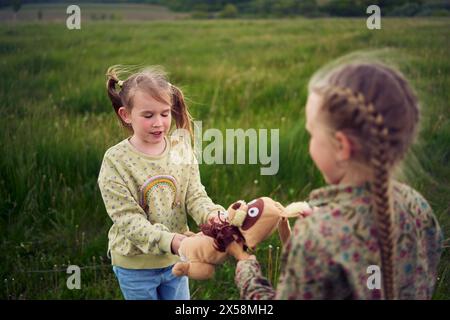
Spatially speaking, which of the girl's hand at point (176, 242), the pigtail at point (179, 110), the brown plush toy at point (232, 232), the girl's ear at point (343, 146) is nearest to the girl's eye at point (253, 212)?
the brown plush toy at point (232, 232)

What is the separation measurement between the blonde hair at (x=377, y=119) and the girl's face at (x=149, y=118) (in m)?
0.77

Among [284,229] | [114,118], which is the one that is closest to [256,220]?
[284,229]

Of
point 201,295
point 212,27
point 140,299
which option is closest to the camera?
point 140,299

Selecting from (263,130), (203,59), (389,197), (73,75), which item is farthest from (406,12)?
(389,197)

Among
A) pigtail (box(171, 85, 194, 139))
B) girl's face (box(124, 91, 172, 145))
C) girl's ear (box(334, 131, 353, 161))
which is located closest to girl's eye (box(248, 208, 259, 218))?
girl's ear (box(334, 131, 353, 161))

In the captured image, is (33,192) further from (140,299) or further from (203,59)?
(203,59)

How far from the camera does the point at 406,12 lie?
6.19 meters

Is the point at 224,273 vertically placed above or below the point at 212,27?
below

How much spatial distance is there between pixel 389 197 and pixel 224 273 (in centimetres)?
159

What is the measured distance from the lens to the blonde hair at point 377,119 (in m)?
1.33

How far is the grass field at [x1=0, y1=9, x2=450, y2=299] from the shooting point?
2894 mm

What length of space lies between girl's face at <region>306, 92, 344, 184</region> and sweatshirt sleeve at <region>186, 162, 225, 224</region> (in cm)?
71

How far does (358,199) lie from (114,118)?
8.88ft

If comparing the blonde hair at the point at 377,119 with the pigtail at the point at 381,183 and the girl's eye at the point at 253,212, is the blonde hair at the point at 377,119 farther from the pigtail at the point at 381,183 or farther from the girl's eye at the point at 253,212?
the girl's eye at the point at 253,212
